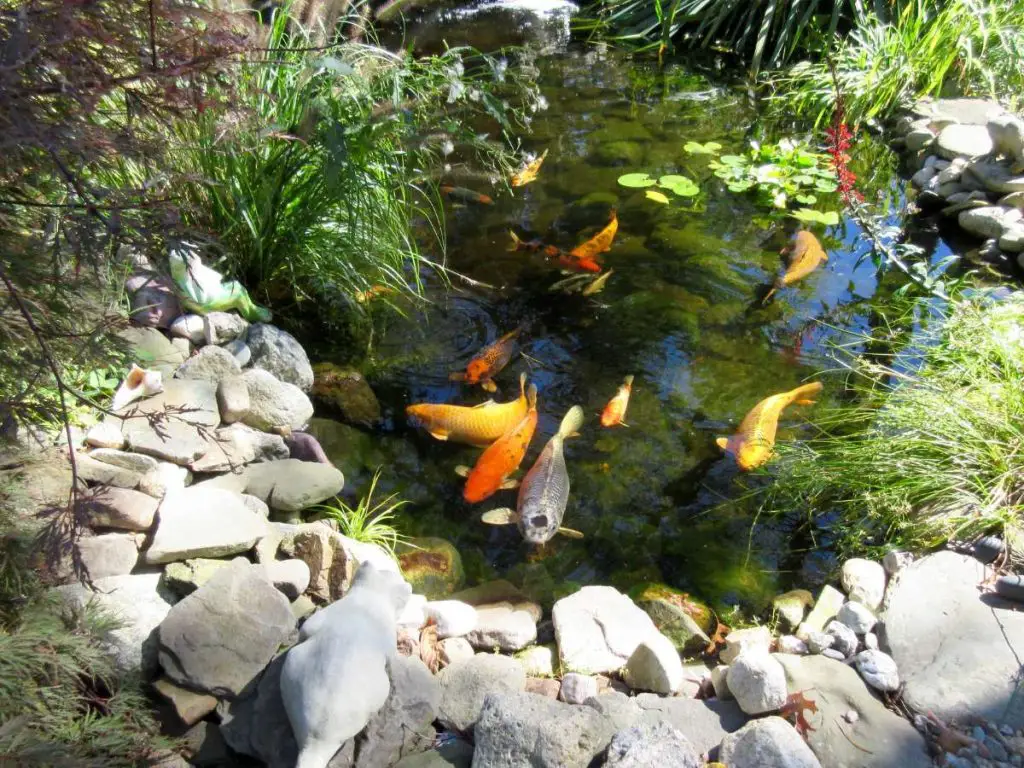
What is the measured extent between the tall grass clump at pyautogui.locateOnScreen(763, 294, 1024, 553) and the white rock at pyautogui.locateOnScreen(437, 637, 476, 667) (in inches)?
56.1

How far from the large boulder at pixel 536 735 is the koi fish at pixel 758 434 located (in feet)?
5.51

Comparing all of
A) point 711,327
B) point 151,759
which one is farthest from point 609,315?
point 151,759

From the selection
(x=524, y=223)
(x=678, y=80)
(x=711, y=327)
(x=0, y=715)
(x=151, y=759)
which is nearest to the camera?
(x=0, y=715)

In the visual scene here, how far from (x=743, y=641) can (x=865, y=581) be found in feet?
1.85

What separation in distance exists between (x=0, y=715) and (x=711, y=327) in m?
3.65

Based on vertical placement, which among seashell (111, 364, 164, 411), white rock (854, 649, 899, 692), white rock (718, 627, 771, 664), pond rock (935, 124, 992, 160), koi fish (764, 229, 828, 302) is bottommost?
white rock (718, 627, 771, 664)

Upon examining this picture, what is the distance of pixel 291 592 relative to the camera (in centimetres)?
267

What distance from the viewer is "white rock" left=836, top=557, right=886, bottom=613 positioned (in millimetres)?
2893

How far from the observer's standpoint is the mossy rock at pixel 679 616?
9.29ft

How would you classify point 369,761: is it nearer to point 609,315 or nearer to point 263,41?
point 263,41

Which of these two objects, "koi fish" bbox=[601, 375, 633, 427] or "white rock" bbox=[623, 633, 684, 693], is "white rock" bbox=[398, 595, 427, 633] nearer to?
"white rock" bbox=[623, 633, 684, 693]

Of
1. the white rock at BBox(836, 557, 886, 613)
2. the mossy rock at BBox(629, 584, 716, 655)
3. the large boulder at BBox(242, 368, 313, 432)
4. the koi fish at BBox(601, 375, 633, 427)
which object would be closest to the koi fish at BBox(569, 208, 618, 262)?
the koi fish at BBox(601, 375, 633, 427)

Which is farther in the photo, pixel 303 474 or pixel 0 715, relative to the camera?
pixel 303 474

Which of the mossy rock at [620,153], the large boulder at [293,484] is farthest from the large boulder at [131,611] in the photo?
the mossy rock at [620,153]
